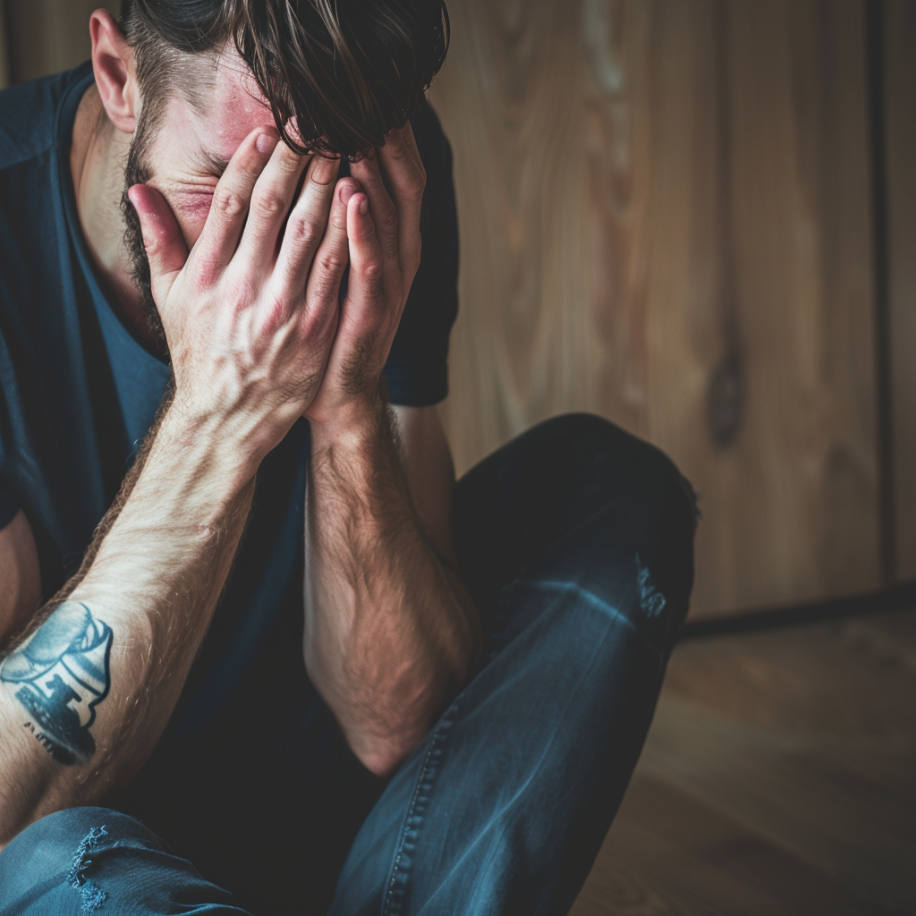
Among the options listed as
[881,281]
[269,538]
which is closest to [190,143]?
[269,538]

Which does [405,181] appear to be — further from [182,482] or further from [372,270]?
[182,482]

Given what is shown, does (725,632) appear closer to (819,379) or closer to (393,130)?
(819,379)

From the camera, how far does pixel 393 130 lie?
2.57 ft

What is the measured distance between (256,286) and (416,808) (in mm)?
471

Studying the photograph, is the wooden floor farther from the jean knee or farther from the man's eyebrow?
the man's eyebrow

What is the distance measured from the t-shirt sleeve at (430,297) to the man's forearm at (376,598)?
0.15 metres

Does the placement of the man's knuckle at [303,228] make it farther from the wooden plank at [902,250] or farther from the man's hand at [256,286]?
the wooden plank at [902,250]

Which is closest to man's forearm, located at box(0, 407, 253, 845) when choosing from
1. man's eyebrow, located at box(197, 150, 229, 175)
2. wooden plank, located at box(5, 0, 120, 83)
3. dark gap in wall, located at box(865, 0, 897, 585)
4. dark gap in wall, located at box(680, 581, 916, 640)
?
man's eyebrow, located at box(197, 150, 229, 175)

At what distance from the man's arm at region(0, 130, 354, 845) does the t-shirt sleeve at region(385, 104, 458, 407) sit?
205 mm

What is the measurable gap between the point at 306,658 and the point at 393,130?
1.69ft

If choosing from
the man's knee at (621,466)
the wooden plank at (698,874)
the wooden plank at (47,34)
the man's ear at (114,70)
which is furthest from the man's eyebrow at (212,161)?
the wooden plank at (698,874)

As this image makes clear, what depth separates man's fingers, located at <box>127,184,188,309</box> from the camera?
81 cm

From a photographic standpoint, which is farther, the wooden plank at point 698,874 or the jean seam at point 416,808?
the wooden plank at point 698,874

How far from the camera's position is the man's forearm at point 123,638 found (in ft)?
2.34
